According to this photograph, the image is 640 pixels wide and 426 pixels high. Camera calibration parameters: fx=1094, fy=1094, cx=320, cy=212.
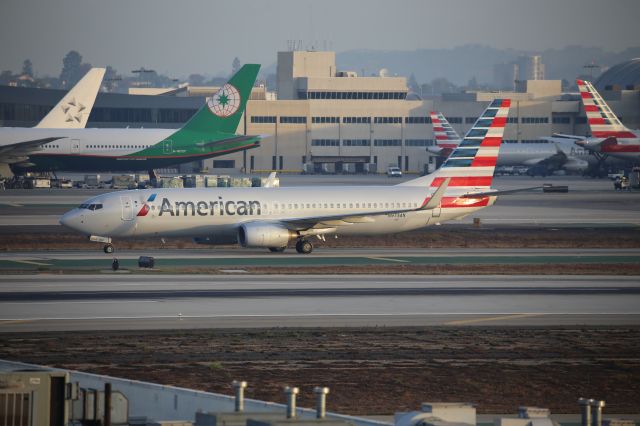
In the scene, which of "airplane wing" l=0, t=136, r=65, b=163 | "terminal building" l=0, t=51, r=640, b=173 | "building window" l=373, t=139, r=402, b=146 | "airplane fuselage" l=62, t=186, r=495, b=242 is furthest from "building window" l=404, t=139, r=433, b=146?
"airplane fuselage" l=62, t=186, r=495, b=242

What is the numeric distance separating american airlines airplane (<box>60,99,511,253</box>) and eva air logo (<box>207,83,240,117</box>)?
131 ft

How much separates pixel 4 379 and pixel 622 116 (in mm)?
172790

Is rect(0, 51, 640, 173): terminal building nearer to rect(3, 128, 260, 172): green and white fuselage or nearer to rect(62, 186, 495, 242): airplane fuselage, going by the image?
rect(3, 128, 260, 172): green and white fuselage

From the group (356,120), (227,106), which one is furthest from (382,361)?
(356,120)

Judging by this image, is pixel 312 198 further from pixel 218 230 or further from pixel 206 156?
pixel 206 156

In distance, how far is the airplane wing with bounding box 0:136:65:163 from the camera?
108625 mm

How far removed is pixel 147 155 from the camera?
11269 centimetres

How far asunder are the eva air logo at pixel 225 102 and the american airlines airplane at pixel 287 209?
131ft

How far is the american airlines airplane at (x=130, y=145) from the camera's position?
356 ft

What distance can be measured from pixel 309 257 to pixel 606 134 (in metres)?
77.5

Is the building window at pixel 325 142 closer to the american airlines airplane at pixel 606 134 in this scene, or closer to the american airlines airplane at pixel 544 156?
the american airlines airplane at pixel 544 156

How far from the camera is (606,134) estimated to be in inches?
5025

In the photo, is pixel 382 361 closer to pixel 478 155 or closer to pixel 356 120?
pixel 478 155

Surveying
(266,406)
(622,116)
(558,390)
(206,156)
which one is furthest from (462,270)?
(622,116)
